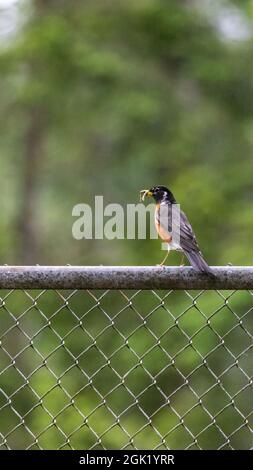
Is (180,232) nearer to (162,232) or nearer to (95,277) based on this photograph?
(162,232)

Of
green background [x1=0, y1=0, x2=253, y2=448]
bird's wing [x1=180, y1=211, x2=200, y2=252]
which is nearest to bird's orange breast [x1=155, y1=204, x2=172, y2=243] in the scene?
bird's wing [x1=180, y1=211, x2=200, y2=252]

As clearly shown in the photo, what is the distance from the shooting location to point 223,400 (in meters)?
11.7

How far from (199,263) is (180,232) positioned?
97cm

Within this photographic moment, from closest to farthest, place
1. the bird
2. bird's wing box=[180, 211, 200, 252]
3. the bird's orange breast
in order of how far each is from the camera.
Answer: the bird → bird's wing box=[180, 211, 200, 252] → the bird's orange breast

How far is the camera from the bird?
3932 millimetres

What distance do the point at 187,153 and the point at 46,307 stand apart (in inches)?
113

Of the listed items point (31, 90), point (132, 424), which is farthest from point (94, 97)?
point (132, 424)

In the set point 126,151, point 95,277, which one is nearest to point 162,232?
point 95,277

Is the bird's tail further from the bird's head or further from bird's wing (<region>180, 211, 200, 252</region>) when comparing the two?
the bird's head

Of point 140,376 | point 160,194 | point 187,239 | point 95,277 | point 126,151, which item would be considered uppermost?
point 126,151

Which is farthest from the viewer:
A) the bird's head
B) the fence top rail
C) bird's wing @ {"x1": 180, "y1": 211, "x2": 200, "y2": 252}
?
the bird's head

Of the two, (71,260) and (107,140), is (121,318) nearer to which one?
(71,260)

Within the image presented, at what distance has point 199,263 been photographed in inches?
151

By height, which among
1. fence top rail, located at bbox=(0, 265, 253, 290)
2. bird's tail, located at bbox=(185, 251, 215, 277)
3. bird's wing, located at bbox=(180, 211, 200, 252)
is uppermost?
bird's wing, located at bbox=(180, 211, 200, 252)
